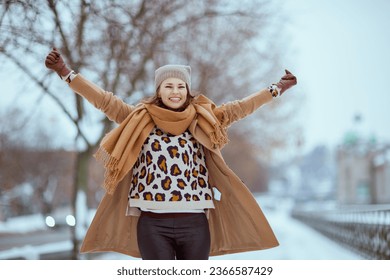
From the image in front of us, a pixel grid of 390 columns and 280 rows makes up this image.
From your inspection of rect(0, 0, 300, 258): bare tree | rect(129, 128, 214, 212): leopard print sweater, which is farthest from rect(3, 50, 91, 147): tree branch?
rect(129, 128, 214, 212): leopard print sweater

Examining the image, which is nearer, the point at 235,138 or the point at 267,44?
the point at 267,44

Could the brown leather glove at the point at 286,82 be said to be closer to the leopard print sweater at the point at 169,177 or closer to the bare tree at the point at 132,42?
the leopard print sweater at the point at 169,177

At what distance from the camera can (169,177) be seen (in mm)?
2268

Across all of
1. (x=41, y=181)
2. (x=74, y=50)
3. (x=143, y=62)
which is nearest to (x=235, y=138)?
(x=143, y=62)

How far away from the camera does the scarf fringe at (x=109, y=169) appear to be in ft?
7.55

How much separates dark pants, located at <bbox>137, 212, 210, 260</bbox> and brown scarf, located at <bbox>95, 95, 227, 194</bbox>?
21 cm

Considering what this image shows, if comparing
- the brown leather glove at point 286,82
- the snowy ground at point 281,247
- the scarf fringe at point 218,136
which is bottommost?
the snowy ground at point 281,247

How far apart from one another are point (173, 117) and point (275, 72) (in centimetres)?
514

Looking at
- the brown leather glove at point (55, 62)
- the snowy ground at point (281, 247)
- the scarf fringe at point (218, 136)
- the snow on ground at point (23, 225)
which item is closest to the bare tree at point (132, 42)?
the snowy ground at point (281, 247)

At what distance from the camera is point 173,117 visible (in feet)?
7.62

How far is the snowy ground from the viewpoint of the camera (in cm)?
634

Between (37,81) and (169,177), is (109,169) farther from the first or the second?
(37,81)

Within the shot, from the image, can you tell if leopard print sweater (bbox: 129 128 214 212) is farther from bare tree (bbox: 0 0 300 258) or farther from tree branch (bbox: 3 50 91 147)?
tree branch (bbox: 3 50 91 147)

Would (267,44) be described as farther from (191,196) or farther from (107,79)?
(191,196)
